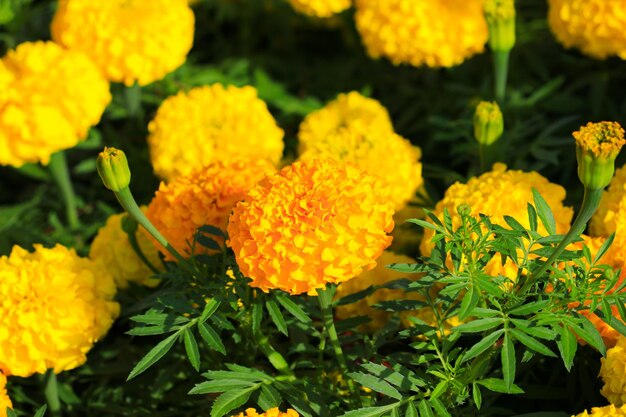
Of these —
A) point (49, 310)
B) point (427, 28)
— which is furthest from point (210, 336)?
point (427, 28)

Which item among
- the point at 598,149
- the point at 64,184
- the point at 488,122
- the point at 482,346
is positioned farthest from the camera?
the point at 64,184

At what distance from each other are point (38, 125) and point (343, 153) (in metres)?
0.56

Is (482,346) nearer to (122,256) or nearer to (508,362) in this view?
(508,362)

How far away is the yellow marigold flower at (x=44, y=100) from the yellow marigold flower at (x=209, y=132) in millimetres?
134

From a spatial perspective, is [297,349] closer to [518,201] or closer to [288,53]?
[518,201]

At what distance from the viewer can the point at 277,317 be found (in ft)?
4.14

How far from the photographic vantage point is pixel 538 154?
5.53ft

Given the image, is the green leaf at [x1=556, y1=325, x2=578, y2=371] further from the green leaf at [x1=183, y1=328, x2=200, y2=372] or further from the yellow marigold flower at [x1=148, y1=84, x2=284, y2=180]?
the yellow marigold flower at [x1=148, y1=84, x2=284, y2=180]

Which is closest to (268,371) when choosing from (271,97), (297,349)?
(297,349)

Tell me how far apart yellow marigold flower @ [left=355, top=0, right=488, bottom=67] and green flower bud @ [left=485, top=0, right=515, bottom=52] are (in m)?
0.17

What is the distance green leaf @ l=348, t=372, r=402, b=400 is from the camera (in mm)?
1184

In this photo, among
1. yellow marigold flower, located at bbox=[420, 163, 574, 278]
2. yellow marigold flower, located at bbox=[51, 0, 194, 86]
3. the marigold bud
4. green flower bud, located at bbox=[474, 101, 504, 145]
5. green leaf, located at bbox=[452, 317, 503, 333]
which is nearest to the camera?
the marigold bud

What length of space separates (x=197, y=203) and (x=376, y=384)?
0.41 meters

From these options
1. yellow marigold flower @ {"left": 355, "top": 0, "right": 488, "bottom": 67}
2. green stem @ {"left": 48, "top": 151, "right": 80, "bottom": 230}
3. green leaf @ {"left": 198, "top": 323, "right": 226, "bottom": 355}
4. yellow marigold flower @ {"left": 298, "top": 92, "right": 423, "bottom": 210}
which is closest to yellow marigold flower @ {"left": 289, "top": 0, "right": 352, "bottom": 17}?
yellow marigold flower @ {"left": 355, "top": 0, "right": 488, "bottom": 67}
